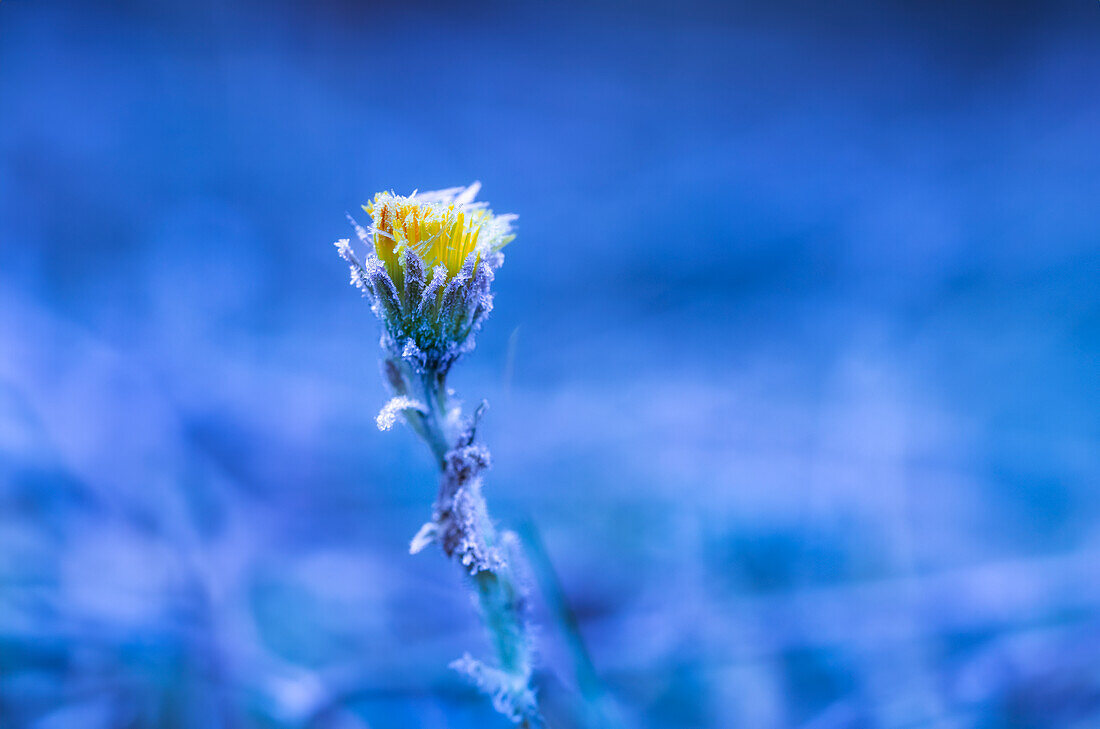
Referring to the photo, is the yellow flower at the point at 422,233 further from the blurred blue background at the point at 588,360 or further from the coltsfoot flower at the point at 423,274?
the blurred blue background at the point at 588,360

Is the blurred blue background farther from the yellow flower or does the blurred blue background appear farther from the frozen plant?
the yellow flower

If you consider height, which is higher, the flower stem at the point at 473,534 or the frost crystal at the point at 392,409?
the frost crystal at the point at 392,409

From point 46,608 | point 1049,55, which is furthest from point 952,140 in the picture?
point 46,608

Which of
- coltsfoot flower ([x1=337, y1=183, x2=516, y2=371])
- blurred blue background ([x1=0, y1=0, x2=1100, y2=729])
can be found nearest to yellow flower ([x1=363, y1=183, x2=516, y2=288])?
coltsfoot flower ([x1=337, y1=183, x2=516, y2=371])

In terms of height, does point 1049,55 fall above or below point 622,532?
above

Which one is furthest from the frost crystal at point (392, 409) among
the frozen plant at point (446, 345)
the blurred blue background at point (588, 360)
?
the blurred blue background at point (588, 360)

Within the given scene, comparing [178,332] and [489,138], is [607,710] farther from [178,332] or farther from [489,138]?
[489,138]

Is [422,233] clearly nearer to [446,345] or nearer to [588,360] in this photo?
[446,345]
